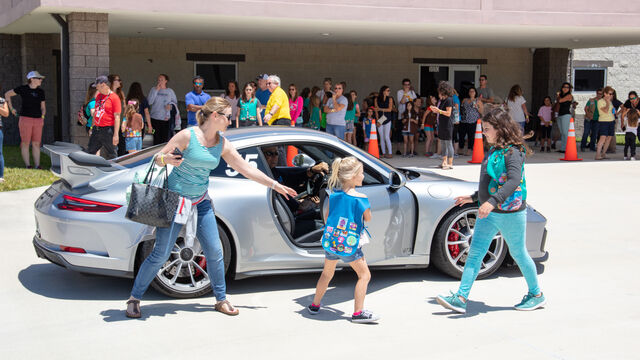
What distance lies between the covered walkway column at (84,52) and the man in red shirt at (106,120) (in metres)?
2.81

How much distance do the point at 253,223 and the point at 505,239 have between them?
6.17 feet

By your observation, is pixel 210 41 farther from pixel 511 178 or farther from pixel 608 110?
pixel 511 178

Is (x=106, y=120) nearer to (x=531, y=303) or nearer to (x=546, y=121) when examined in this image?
(x=531, y=303)

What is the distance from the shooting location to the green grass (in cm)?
1162

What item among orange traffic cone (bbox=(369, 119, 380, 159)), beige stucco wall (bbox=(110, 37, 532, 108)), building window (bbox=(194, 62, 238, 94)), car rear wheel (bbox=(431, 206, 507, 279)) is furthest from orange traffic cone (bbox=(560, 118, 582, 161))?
car rear wheel (bbox=(431, 206, 507, 279))

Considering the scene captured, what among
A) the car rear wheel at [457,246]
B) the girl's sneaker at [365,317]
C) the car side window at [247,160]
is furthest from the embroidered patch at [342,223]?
the car rear wheel at [457,246]

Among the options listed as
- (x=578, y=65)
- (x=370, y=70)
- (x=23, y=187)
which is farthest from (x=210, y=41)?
(x=578, y=65)

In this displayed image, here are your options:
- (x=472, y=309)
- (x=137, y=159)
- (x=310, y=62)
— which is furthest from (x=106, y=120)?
(x=310, y=62)

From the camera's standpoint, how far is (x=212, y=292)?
19.3ft

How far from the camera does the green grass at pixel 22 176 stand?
11.6 meters

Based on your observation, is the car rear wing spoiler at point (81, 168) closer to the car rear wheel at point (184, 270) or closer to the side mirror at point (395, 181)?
the car rear wheel at point (184, 270)

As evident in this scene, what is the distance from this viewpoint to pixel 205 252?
5.30 m

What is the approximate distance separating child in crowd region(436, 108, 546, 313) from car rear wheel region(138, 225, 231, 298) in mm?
1755

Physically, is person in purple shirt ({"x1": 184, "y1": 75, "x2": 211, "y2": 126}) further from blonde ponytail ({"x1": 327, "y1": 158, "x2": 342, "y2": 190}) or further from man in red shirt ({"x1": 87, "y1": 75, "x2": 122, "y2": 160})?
blonde ponytail ({"x1": 327, "y1": 158, "x2": 342, "y2": 190})
